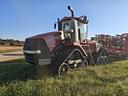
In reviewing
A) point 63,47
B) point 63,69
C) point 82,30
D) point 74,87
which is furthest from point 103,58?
point 74,87

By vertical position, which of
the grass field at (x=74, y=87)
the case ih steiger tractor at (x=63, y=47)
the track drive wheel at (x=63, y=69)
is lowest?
the grass field at (x=74, y=87)

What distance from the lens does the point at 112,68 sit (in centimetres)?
1320

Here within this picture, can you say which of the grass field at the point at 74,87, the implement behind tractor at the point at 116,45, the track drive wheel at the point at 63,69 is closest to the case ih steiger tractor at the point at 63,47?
the track drive wheel at the point at 63,69

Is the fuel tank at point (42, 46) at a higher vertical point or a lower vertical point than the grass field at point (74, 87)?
higher

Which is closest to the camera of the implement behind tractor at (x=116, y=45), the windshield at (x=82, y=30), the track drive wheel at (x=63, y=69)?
the track drive wheel at (x=63, y=69)

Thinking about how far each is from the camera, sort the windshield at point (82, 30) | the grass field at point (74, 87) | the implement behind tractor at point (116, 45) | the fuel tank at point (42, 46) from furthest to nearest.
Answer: the implement behind tractor at point (116, 45) < the windshield at point (82, 30) < the fuel tank at point (42, 46) < the grass field at point (74, 87)

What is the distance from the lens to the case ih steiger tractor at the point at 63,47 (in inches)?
447

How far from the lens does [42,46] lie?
11328 mm

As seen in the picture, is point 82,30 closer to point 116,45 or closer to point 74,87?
point 74,87

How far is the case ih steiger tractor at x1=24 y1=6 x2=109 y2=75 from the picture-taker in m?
11.4

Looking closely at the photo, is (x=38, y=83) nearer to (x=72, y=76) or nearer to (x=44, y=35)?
(x=72, y=76)

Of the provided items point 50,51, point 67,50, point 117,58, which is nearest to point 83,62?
point 67,50

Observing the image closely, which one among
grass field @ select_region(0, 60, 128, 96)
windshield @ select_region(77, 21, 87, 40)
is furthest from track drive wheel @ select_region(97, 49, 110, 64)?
grass field @ select_region(0, 60, 128, 96)

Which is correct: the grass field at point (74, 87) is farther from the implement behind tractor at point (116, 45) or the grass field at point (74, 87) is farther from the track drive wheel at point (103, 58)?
the implement behind tractor at point (116, 45)
